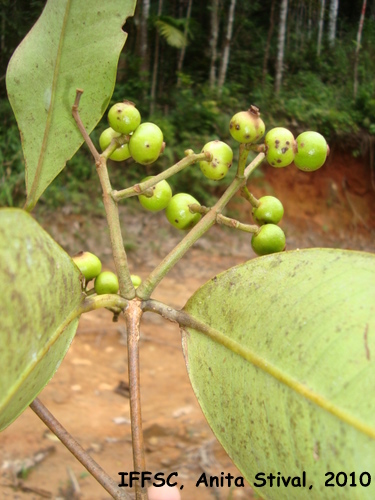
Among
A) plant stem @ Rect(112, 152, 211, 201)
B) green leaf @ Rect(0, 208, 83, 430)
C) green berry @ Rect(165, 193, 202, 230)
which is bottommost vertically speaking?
green leaf @ Rect(0, 208, 83, 430)

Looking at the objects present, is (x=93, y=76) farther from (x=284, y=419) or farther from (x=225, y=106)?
(x=225, y=106)

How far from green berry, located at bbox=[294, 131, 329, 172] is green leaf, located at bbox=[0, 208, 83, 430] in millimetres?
424

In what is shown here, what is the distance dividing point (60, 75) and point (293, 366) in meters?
0.52

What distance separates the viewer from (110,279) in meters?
0.82

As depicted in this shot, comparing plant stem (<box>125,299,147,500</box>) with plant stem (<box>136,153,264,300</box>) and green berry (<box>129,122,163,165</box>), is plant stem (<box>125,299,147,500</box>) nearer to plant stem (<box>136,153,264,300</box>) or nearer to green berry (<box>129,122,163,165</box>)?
plant stem (<box>136,153,264,300</box>)

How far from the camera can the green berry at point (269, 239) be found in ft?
A: 2.49

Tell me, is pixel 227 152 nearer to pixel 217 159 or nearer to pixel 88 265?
pixel 217 159

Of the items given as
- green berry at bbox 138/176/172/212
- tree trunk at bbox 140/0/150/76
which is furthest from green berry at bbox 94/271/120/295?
tree trunk at bbox 140/0/150/76

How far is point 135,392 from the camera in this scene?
0.60 meters

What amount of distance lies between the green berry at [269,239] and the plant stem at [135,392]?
0.68 feet

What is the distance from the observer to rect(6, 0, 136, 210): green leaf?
0.74 m

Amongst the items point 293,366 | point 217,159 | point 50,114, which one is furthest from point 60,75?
point 293,366

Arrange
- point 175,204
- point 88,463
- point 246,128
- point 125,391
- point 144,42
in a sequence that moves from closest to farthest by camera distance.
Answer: point 88,463 → point 246,128 → point 175,204 → point 125,391 → point 144,42

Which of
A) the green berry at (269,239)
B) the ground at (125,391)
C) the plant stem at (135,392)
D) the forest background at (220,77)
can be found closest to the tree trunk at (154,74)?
the forest background at (220,77)
